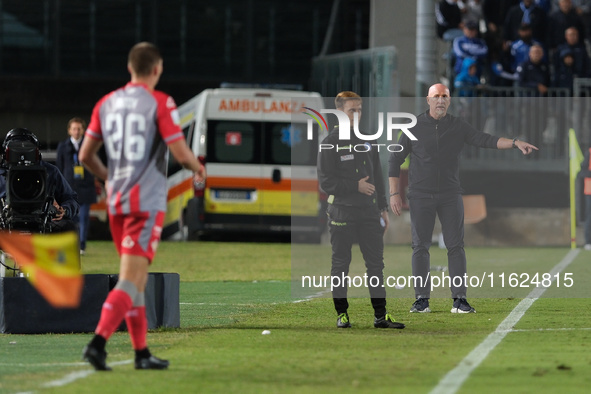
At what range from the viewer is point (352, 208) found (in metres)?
11.4

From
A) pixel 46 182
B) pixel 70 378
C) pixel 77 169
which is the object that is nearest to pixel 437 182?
pixel 46 182

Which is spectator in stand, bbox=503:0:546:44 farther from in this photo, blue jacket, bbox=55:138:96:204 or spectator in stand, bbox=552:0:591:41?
blue jacket, bbox=55:138:96:204

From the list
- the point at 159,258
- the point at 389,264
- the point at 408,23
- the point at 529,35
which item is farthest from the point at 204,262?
the point at 408,23

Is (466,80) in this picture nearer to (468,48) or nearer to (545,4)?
(468,48)

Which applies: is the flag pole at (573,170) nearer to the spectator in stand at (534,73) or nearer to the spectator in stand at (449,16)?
the spectator in stand at (534,73)

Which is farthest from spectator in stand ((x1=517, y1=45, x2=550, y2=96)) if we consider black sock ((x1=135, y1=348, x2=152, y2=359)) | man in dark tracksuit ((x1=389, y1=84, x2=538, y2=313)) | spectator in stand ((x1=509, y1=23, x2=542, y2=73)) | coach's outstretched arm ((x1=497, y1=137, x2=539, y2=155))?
black sock ((x1=135, y1=348, x2=152, y2=359))

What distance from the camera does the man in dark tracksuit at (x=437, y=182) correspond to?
42.0 feet

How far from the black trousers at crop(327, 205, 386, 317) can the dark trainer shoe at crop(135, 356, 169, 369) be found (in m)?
3.08

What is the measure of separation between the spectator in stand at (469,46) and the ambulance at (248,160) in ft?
8.77

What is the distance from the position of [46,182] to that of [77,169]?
8.66 metres

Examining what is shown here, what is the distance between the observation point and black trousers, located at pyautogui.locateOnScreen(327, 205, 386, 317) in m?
11.3

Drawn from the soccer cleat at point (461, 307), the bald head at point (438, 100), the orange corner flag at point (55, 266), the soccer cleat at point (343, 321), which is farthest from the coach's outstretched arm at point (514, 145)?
the orange corner flag at point (55, 266)

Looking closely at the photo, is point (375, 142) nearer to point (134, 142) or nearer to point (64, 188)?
point (64, 188)

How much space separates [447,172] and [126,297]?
17.0 ft
